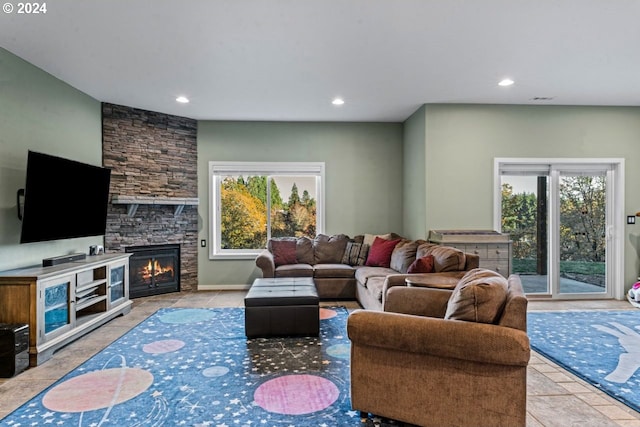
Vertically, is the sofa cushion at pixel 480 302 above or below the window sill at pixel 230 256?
above

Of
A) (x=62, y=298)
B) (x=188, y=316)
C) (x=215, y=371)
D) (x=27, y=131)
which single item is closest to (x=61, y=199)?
(x=27, y=131)

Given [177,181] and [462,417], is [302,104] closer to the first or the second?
[177,181]

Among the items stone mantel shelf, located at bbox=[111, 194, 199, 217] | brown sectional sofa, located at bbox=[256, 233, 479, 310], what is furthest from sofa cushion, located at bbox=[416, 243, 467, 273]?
stone mantel shelf, located at bbox=[111, 194, 199, 217]

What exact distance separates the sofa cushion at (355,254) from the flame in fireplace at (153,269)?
2.78 meters

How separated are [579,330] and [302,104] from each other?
13.9 feet

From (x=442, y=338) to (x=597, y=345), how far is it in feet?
8.33

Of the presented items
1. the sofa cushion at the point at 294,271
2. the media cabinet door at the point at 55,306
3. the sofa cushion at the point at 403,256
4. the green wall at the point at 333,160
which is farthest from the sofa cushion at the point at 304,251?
the media cabinet door at the point at 55,306

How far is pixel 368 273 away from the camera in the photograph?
4.80m

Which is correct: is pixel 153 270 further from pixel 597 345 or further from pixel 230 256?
pixel 597 345

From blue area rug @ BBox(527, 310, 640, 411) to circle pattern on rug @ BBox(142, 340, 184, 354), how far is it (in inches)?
131

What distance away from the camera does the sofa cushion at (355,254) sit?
5648 millimetres

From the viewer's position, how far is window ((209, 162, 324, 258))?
615cm

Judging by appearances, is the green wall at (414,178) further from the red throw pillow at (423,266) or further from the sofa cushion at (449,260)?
the red throw pillow at (423,266)

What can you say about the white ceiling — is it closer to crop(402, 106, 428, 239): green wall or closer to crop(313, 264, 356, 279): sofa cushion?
crop(402, 106, 428, 239): green wall
